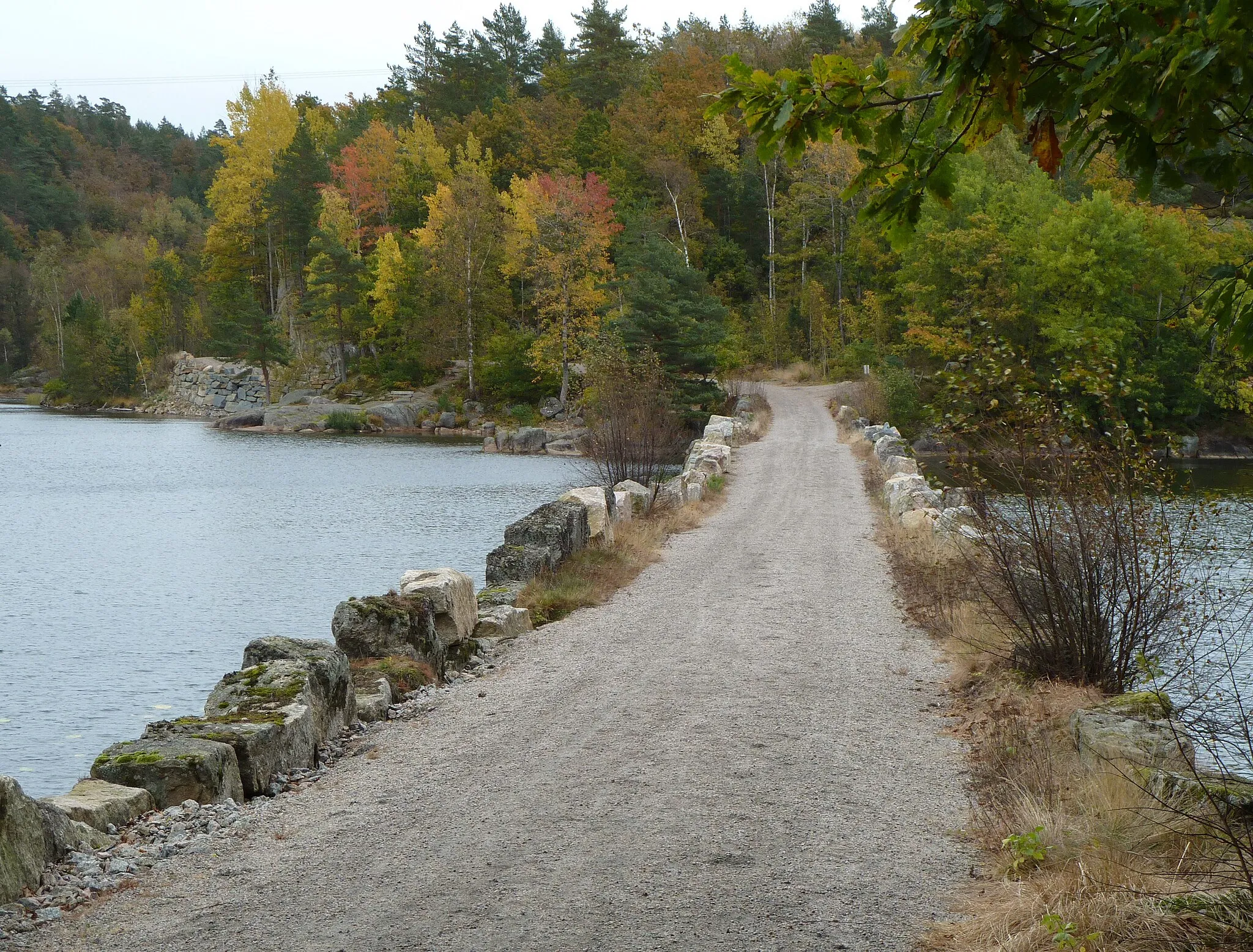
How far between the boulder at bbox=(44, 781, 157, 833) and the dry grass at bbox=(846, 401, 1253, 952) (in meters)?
4.61

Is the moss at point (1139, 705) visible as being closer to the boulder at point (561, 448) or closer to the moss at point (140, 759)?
the moss at point (140, 759)

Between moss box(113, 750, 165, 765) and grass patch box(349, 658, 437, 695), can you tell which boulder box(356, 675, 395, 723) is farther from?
moss box(113, 750, 165, 765)

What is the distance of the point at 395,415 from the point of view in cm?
5819

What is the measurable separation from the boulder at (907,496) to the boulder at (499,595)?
794 centimetres

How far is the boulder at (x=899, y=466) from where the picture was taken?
1011 inches

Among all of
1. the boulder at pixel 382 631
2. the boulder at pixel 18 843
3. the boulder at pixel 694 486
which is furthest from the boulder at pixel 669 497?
the boulder at pixel 18 843

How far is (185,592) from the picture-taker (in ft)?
61.3

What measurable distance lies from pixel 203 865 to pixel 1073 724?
4995 millimetres

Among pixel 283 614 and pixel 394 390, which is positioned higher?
pixel 394 390

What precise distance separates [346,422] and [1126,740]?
5425 centimetres

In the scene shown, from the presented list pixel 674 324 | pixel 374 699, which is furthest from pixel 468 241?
pixel 374 699

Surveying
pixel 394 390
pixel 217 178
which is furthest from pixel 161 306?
pixel 394 390

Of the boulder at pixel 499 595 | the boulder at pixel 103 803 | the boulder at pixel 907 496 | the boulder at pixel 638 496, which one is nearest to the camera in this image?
the boulder at pixel 103 803

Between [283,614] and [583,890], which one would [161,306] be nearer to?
[283,614]
